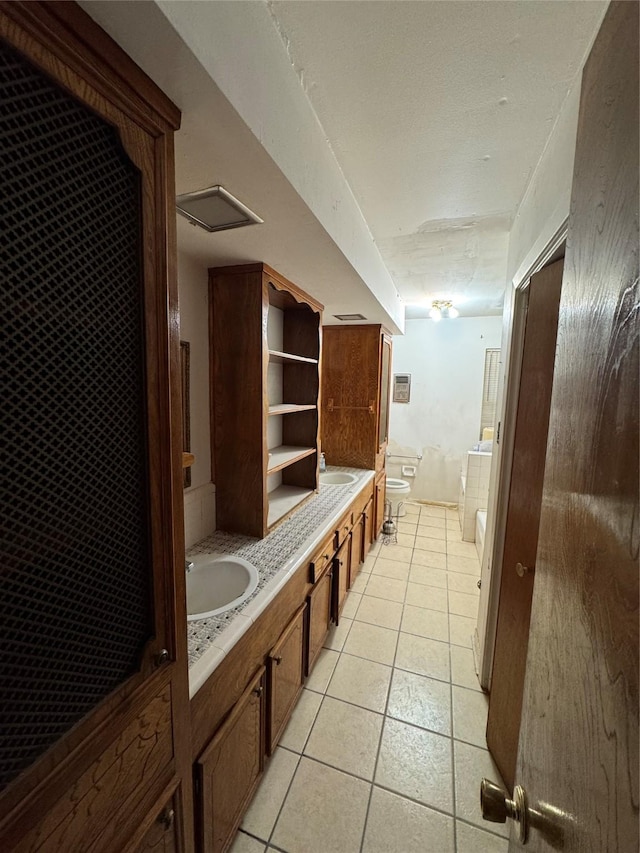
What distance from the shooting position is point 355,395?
10.2ft

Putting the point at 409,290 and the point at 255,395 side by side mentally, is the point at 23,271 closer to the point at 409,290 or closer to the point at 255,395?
the point at 255,395

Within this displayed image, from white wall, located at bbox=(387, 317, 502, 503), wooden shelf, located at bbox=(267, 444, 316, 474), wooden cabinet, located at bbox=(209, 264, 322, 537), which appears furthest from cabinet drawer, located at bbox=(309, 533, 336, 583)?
white wall, located at bbox=(387, 317, 502, 503)

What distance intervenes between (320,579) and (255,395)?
1006 millimetres

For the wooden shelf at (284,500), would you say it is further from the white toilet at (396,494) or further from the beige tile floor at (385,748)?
the white toilet at (396,494)

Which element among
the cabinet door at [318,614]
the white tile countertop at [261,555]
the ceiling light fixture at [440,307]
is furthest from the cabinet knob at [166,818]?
the ceiling light fixture at [440,307]

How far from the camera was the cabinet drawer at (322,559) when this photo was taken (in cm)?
163

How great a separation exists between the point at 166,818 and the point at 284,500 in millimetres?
1454

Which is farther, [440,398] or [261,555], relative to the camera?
[440,398]

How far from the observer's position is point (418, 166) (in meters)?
1.32

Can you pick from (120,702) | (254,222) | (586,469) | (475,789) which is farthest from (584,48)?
(475,789)

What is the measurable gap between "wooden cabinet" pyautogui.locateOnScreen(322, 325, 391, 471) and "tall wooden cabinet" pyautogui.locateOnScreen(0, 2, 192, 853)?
243 cm

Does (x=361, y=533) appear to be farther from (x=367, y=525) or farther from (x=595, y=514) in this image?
(x=595, y=514)

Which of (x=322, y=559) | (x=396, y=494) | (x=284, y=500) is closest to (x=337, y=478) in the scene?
(x=284, y=500)

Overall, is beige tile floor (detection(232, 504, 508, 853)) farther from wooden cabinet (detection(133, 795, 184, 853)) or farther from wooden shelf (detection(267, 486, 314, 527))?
wooden shelf (detection(267, 486, 314, 527))
